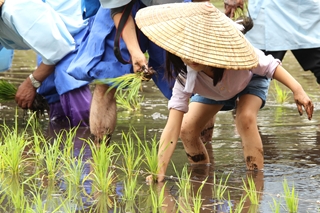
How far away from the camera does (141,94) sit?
291 inches

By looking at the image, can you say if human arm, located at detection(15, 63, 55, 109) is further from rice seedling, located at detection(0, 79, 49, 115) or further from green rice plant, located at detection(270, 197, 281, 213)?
green rice plant, located at detection(270, 197, 281, 213)

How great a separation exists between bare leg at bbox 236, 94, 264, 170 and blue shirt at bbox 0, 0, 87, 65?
185 centimetres

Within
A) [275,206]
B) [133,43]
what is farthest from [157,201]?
[133,43]

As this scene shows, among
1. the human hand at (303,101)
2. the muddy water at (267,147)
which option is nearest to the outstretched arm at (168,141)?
the muddy water at (267,147)

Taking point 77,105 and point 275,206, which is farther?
point 77,105

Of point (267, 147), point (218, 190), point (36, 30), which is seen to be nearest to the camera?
point (218, 190)

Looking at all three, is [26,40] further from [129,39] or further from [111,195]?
[111,195]

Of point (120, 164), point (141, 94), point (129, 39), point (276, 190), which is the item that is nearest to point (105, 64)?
point (129, 39)

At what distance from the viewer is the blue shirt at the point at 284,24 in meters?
5.39

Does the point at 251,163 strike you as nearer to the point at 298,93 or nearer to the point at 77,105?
the point at 298,93

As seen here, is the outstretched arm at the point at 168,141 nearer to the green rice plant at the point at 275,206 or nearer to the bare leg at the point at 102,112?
the green rice plant at the point at 275,206

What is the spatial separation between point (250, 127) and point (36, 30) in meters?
2.03

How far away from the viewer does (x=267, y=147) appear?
5145mm

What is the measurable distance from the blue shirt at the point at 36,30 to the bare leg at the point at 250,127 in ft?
6.08
